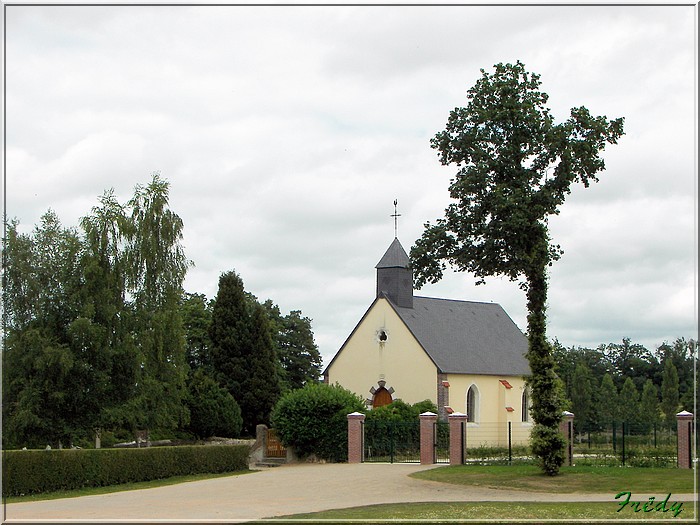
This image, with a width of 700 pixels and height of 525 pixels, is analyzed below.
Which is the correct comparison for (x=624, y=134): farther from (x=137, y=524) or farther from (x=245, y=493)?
(x=137, y=524)

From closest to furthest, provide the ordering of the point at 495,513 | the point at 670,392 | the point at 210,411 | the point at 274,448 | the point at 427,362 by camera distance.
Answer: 1. the point at 495,513
2. the point at 274,448
3. the point at 210,411
4. the point at 427,362
5. the point at 670,392

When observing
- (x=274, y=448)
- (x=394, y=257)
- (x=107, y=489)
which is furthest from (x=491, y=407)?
(x=107, y=489)

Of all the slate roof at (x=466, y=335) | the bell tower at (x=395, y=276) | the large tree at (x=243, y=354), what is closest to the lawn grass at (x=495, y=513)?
the slate roof at (x=466, y=335)

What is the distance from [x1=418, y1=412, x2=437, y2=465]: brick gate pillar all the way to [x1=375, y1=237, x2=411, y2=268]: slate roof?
15.8 m

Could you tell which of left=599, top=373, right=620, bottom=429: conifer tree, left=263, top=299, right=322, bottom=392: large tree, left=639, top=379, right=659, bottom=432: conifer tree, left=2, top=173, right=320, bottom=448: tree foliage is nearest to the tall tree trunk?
left=2, top=173, right=320, bottom=448: tree foliage

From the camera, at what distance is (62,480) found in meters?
25.7

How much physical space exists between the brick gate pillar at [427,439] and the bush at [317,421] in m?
4.62

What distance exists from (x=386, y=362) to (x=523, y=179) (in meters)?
24.4

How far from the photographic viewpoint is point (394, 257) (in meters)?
48.2

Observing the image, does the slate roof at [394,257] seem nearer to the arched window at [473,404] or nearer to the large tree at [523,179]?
the arched window at [473,404]

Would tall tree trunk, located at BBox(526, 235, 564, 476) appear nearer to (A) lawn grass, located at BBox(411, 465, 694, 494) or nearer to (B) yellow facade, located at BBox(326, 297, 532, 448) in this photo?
(A) lawn grass, located at BBox(411, 465, 694, 494)

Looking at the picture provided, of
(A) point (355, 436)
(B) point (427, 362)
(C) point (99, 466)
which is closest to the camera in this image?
(C) point (99, 466)

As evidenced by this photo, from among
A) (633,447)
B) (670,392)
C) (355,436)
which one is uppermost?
(670,392)

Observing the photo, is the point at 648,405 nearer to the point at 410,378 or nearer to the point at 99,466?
the point at 410,378
